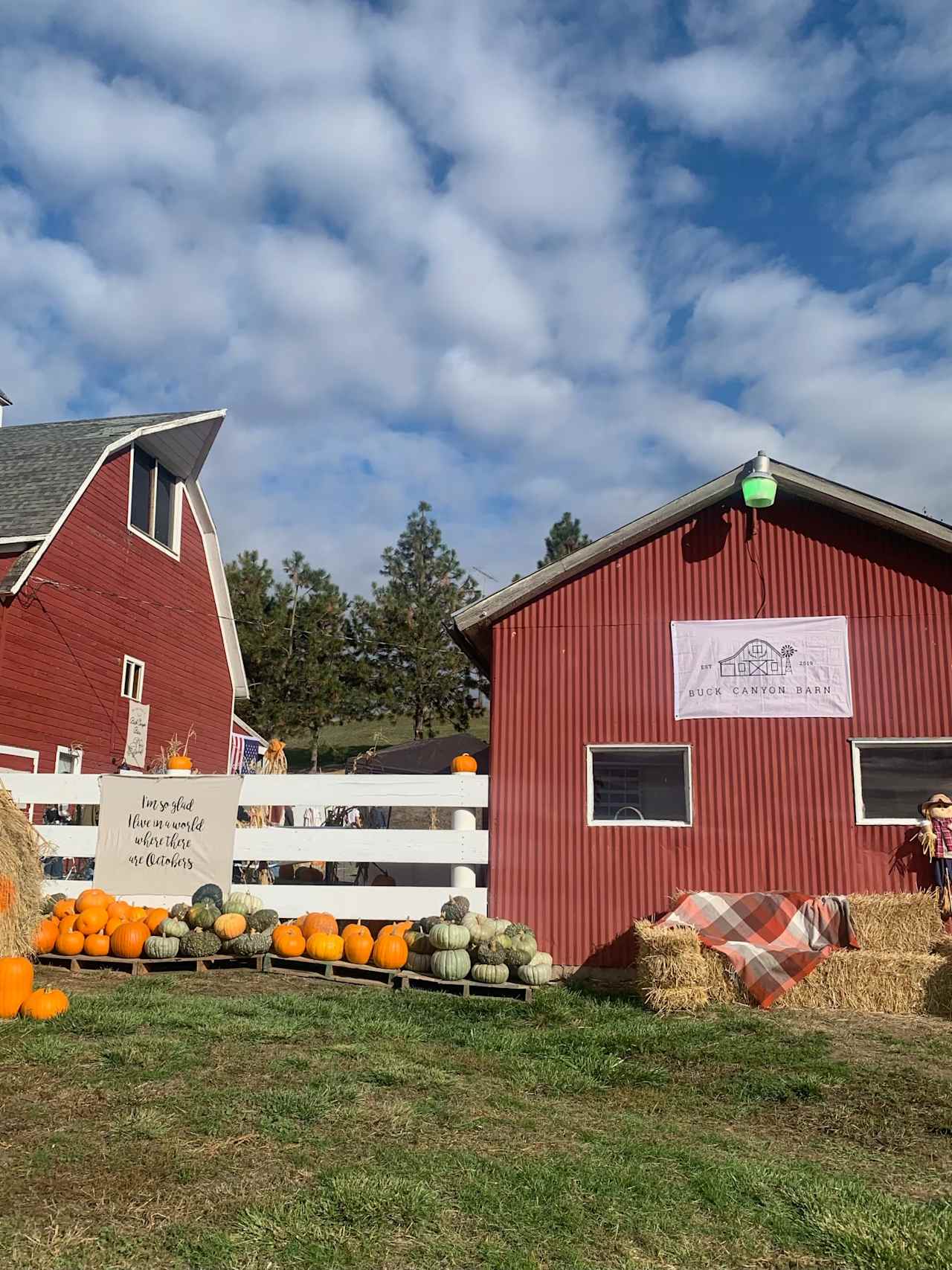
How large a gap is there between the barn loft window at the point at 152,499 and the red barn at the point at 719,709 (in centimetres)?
848

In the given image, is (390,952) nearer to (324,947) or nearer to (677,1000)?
(324,947)

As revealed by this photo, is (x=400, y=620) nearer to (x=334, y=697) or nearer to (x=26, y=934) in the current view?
(x=334, y=697)

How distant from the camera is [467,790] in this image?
410 inches

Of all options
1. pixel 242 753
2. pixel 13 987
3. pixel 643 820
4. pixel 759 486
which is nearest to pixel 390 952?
pixel 643 820

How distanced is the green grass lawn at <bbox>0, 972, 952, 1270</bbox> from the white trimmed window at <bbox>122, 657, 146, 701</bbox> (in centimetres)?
933

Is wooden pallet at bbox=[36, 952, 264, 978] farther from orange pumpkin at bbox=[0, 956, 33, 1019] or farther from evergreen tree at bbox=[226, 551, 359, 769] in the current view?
evergreen tree at bbox=[226, 551, 359, 769]

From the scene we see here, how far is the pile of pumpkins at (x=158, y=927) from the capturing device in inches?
369

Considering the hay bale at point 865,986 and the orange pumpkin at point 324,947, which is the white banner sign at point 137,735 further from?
the hay bale at point 865,986

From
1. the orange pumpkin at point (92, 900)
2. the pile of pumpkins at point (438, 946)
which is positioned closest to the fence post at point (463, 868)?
the pile of pumpkins at point (438, 946)

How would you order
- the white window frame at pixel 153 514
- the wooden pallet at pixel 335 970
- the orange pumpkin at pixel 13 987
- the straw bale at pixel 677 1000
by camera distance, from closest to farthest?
the orange pumpkin at pixel 13 987 → the straw bale at pixel 677 1000 → the wooden pallet at pixel 335 970 → the white window frame at pixel 153 514

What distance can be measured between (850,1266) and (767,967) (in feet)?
16.8

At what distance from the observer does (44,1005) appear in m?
7.20

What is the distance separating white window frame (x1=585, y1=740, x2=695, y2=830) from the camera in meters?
10.2

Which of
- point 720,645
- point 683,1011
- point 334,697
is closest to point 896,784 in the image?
point 720,645
